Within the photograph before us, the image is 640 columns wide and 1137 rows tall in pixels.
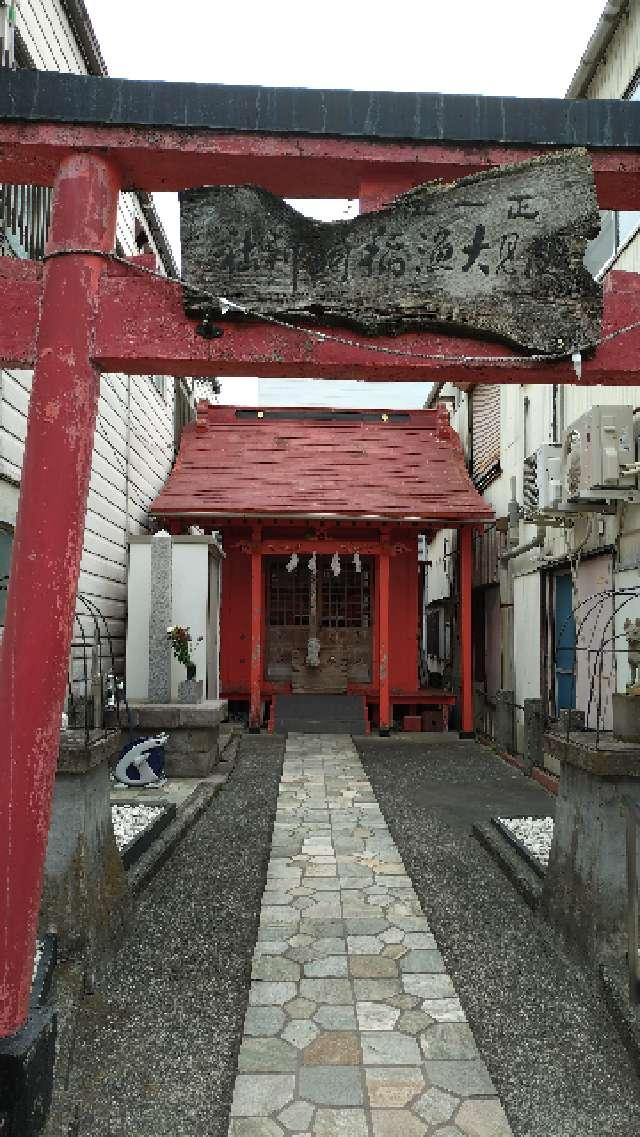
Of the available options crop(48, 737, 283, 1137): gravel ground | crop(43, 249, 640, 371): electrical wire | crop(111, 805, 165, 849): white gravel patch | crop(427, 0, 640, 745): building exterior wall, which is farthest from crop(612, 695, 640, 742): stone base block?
crop(111, 805, 165, 849): white gravel patch

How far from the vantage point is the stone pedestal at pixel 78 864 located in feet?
14.3

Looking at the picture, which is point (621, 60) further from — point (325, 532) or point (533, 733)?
point (325, 532)

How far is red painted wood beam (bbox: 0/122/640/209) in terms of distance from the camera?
376 cm

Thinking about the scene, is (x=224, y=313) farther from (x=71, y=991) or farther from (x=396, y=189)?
(x=71, y=991)

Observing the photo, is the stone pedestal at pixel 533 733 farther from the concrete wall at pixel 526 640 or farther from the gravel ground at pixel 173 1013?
the gravel ground at pixel 173 1013

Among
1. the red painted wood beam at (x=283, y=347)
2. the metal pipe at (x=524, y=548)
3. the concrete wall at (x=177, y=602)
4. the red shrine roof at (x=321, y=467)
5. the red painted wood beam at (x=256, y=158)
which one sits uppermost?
the red shrine roof at (x=321, y=467)

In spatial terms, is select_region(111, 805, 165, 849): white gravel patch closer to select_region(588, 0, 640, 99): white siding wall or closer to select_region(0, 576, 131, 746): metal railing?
select_region(0, 576, 131, 746): metal railing

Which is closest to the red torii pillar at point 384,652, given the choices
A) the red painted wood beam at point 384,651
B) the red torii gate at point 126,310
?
the red painted wood beam at point 384,651

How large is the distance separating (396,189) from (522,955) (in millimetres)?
4781

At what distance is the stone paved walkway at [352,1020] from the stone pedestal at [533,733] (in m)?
4.71

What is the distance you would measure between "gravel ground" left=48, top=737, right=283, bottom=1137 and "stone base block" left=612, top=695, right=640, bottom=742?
9.56ft

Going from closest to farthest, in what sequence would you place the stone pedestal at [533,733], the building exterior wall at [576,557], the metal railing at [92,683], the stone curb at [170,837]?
the metal railing at [92,683] < the stone curb at [170,837] < the building exterior wall at [576,557] < the stone pedestal at [533,733]

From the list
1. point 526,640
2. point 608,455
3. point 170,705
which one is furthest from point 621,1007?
point 526,640

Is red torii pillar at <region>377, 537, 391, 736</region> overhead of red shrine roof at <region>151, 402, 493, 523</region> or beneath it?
beneath
